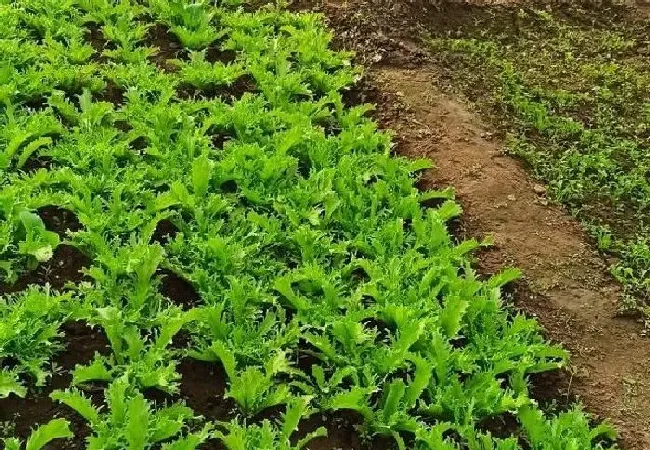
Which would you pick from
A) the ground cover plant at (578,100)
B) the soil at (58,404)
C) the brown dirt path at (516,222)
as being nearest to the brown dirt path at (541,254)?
the brown dirt path at (516,222)

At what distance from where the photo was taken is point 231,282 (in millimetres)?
4652

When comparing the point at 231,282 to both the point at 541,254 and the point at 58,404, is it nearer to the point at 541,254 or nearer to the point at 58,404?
the point at 58,404

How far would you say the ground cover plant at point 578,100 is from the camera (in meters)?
5.95

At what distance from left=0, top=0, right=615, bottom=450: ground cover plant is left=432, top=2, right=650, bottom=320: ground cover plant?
108 centimetres

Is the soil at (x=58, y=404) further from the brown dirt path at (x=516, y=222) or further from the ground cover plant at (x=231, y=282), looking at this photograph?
the brown dirt path at (x=516, y=222)

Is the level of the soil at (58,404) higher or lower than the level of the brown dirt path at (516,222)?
lower

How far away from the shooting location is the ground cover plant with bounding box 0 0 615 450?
4117mm

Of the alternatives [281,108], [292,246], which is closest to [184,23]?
[281,108]

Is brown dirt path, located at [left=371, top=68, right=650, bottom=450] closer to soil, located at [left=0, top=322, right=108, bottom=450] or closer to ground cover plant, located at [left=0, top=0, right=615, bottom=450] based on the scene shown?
ground cover plant, located at [left=0, top=0, right=615, bottom=450]

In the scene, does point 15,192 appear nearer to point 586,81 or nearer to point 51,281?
point 51,281

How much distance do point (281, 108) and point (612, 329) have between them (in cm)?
290

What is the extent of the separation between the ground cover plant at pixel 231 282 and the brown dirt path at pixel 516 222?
9.3 inches

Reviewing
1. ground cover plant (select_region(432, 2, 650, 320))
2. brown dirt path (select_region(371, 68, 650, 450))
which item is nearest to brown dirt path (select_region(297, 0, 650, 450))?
brown dirt path (select_region(371, 68, 650, 450))

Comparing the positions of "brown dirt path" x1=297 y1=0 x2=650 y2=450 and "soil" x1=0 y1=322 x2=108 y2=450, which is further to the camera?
"brown dirt path" x1=297 y1=0 x2=650 y2=450
